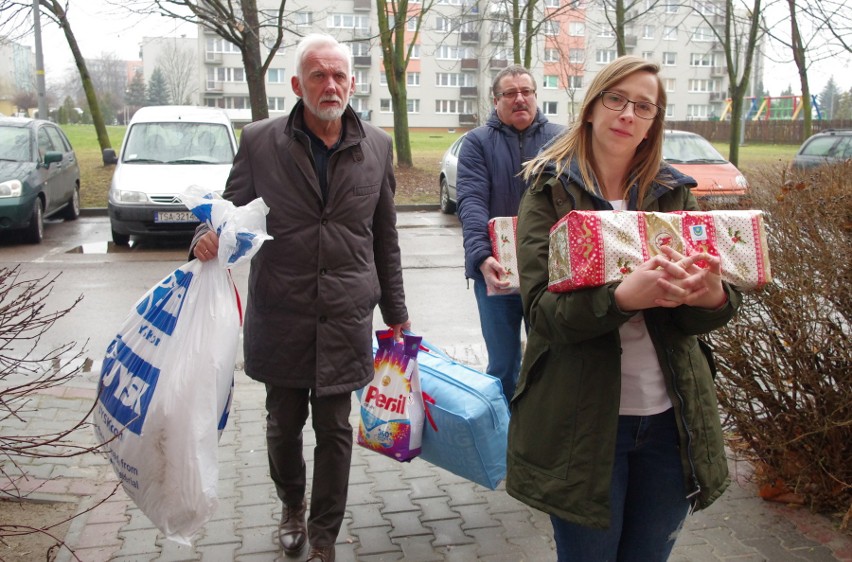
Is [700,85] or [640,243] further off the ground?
[700,85]

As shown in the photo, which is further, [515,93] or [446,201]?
[446,201]

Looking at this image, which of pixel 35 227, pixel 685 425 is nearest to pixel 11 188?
pixel 35 227

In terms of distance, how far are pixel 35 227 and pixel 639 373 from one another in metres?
11.6

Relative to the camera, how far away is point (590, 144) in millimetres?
2420

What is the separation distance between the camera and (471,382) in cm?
354

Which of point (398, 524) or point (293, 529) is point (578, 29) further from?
point (293, 529)

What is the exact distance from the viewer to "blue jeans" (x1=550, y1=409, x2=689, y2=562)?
89.2 inches

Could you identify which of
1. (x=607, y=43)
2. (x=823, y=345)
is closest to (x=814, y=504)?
(x=823, y=345)

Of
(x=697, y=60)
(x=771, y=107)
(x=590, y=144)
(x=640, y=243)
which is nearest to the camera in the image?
(x=640, y=243)

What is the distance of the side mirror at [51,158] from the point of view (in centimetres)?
1254

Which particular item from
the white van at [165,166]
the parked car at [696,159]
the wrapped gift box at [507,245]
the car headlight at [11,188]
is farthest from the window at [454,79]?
the wrapped gift box at [507,245]

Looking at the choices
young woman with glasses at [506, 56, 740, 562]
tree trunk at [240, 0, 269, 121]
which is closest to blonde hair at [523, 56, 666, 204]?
young woman with glasses at [506, 56, 740, 562]

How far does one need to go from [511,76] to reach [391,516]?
2.28 metres

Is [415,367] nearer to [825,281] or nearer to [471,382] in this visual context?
[471,382]
